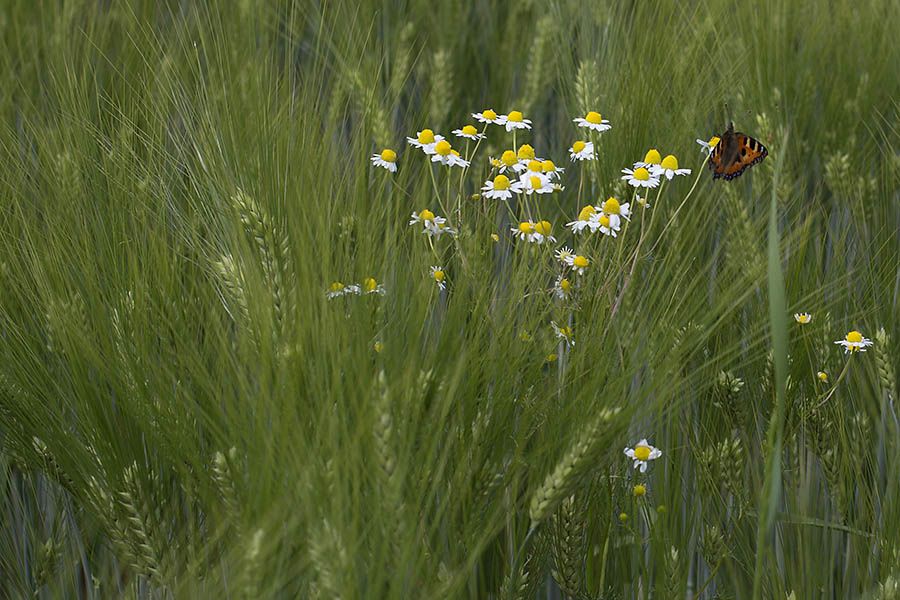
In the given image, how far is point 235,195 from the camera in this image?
1.09 metres

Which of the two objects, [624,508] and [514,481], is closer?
[514,481]

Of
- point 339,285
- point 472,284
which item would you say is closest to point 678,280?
point 472,284

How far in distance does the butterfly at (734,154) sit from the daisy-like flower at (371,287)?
1.64 feet

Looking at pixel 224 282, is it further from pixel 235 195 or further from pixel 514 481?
pixel 514 481

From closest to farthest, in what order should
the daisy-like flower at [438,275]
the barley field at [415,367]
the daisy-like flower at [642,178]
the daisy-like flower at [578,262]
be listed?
the barley field at [415,367] < the daisy-like flower at [438,275] < the daisy-like flower at [578,262] < the daisy-like flower at [642,178]

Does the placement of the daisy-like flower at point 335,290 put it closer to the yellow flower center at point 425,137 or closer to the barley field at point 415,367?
the barley field at point 415,367

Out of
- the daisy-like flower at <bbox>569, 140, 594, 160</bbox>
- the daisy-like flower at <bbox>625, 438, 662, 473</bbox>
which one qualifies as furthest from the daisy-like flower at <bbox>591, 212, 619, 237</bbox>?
the daisy-like flower at <bbox>625, 438, 662, 473</bbox>

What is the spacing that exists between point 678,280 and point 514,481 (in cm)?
28

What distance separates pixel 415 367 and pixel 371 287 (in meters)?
0.10

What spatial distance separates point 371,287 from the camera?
39.7 inches

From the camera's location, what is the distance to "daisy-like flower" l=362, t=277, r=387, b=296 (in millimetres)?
1001

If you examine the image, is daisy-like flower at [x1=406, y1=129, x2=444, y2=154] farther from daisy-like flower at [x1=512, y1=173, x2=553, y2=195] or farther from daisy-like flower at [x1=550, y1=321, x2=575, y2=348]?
daisy-like flower at [x1=550, y1=321, x2=575, y2=348]

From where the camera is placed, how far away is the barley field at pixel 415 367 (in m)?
0.91

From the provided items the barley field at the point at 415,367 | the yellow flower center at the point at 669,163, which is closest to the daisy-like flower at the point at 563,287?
the barley field at the point at 415,367
